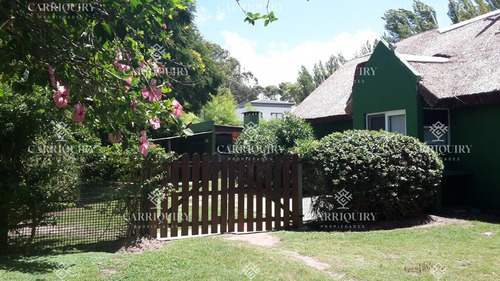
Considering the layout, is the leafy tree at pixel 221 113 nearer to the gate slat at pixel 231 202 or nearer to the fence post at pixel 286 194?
the fence post at pixel 286 194

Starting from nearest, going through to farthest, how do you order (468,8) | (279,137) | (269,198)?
(269,198)
(279,137)
(468,8)

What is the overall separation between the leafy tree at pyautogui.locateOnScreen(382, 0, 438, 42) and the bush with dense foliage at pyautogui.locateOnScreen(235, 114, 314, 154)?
916 inches

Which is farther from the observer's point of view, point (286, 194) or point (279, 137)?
point (279, 137)

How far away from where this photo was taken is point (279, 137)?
15719 millimetres

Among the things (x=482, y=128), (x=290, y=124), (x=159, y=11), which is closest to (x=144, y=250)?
(x=159, y=11)

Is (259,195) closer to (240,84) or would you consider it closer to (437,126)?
(437,126)

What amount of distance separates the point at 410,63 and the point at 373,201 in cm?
476

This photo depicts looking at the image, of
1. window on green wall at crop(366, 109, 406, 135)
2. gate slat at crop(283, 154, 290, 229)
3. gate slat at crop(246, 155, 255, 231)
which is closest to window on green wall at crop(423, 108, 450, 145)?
window on green wall at crop(366, 109, 406, 135)

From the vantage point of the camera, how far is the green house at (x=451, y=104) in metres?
10.2

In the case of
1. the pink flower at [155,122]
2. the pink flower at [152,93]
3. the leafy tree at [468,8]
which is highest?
the leafy tree at [468,8]

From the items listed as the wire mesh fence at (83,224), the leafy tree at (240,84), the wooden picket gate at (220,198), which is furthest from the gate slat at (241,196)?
the leafy tree at (240,84)

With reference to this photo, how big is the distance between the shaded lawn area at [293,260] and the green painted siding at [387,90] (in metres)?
3.88

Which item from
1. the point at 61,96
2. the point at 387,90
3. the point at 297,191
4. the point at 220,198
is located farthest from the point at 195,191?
the point at 387,90

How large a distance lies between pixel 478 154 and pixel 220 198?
6736 millimetres
